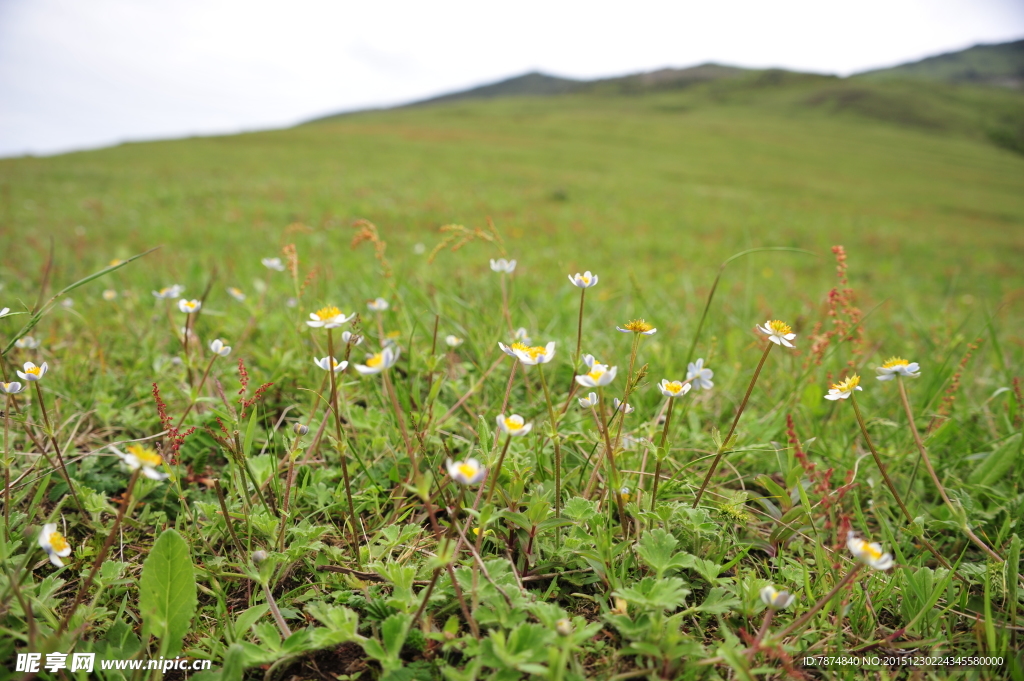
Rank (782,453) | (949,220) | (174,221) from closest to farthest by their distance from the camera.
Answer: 1. (782,453)
2. (174,221)
3. (949,220)

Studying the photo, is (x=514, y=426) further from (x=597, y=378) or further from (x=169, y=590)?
(x=169, y=590)

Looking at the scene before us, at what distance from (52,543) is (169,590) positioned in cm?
23

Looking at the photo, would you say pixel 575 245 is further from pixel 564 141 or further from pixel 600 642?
pixel 564 141

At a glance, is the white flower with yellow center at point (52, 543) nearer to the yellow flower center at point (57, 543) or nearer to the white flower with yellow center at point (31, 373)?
the yellow flower center at point (57, 543)

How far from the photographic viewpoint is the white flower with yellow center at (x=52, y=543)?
935 mm

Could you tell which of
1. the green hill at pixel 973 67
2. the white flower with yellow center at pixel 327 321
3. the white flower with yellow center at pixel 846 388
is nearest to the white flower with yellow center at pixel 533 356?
the white flower with yellow center at pixel 327 321

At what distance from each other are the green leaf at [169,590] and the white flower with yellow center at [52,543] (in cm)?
15

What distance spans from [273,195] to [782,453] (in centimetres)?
929

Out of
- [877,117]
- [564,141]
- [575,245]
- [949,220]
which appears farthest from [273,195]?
[877,117]

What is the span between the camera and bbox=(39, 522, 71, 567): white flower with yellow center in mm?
935

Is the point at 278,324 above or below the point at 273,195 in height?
below

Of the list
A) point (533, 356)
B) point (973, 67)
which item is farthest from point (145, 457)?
point (973, 67)

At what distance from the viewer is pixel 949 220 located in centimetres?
1564

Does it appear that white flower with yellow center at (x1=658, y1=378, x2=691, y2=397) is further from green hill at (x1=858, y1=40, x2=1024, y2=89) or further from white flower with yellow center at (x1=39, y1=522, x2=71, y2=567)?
green hill at (x1=858, y1=40, x2=1024, y2=89)
